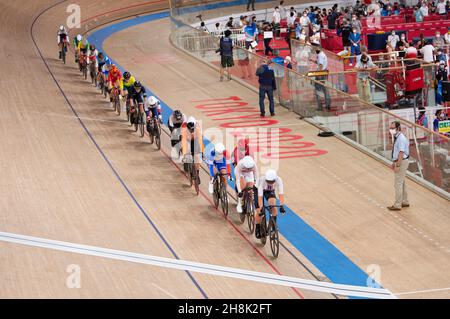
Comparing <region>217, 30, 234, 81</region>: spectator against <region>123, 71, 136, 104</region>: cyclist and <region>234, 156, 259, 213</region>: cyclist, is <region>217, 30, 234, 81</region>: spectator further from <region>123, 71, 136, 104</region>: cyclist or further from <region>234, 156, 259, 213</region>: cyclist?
<region>234, 156, 259, 213</region>: cyclist

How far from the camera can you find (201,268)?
10195mm

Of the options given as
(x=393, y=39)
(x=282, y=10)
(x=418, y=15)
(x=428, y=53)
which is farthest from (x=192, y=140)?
(x=282, y=10)

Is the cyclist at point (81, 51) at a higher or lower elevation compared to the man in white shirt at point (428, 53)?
higher

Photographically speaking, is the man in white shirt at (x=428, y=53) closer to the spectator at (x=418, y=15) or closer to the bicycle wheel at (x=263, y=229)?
the spectator at (x=418, y=15)

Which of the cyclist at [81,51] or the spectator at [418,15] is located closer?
the cyclist at [81,51]

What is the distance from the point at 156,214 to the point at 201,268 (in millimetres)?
2044

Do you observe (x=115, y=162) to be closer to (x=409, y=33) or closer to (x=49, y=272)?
(x=49, y=272)

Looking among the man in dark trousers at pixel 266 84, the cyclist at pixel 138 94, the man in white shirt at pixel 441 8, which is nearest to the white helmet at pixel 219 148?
the cyclist at pixel 138 94

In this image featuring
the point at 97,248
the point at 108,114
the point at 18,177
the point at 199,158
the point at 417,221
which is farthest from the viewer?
the point at 108,114

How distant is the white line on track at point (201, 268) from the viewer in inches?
378

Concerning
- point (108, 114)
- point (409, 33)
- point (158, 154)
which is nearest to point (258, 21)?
point (409, 33)

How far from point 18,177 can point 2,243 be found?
293cm

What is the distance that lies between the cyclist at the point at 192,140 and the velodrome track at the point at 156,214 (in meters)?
0.63

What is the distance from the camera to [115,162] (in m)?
14.5
